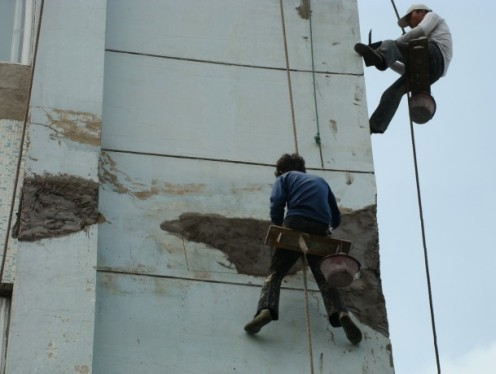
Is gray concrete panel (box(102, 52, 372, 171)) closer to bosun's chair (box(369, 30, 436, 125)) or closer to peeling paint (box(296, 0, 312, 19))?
bosun's chair (box(369, 30, 436, 125))

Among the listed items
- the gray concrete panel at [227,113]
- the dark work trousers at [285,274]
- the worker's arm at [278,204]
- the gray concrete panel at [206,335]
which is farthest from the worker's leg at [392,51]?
the gray concrete panel at [206,335]

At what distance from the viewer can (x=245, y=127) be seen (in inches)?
410

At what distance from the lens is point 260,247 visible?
9750 mm

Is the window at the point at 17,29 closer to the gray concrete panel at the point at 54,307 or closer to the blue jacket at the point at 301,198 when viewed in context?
the gray concrete panel at the point at 54,307

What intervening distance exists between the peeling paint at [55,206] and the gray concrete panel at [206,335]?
0.45m

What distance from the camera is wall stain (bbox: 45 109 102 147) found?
955 cm

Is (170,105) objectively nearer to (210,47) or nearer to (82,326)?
(210,47)

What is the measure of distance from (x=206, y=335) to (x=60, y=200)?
1418 mm

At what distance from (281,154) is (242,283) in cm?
129

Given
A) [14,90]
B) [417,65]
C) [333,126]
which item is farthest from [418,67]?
[14,90]

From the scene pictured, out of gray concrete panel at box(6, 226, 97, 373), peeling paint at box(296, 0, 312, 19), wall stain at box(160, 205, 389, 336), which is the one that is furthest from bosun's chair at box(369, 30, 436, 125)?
gray concrete panel at box(6, 226, 97, 373)

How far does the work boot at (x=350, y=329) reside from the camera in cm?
902

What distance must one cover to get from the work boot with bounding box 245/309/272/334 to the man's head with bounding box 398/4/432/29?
388 centimetres

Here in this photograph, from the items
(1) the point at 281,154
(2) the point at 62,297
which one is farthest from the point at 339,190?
(2) the point at 62,297
